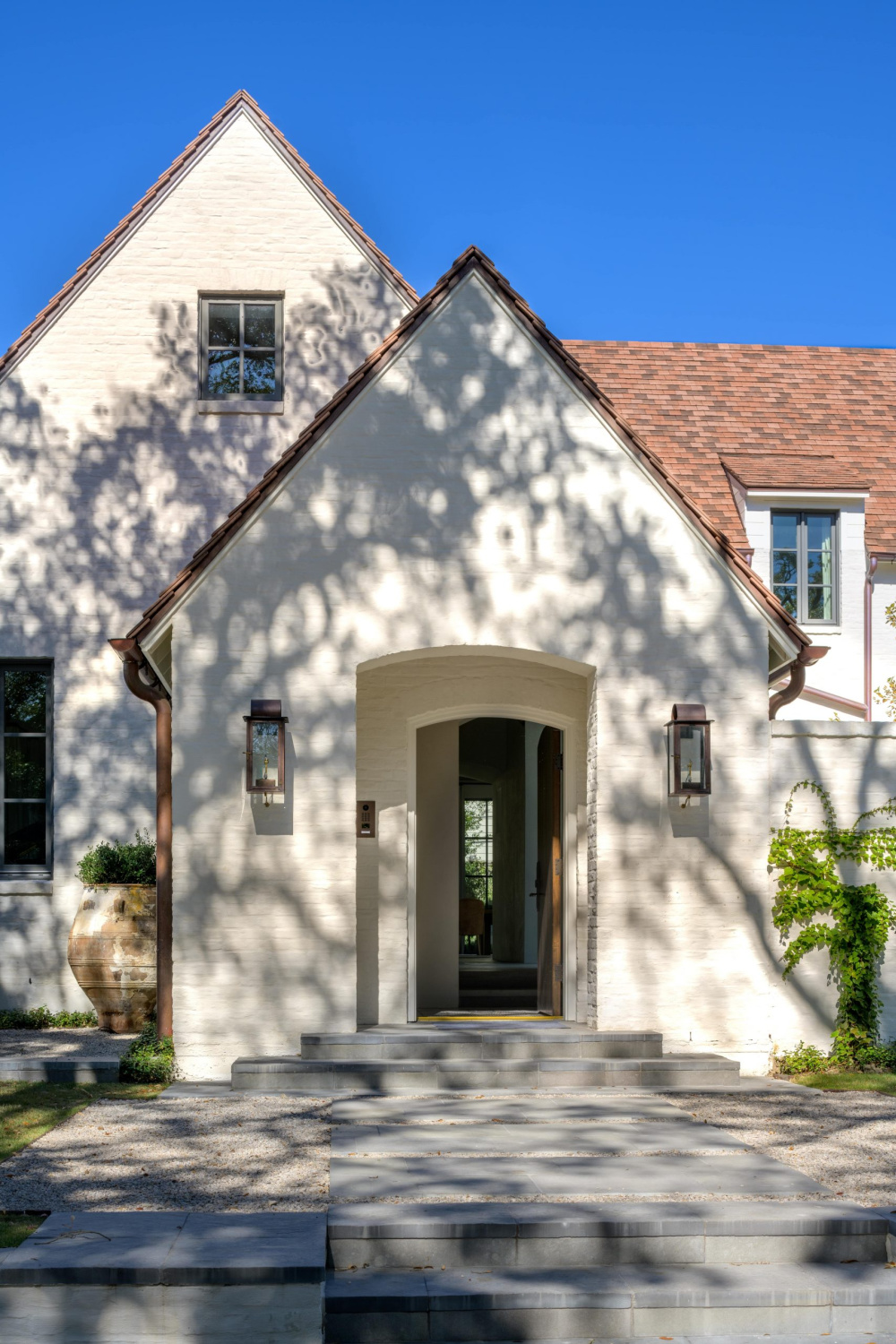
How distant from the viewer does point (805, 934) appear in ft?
36.1

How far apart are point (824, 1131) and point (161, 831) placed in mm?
5467

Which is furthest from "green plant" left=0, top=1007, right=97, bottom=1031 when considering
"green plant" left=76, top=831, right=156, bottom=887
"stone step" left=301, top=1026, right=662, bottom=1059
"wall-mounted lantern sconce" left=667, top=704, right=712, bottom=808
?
"wall-mounted lantern sconce" left=667, top=704, right=712, bottom=808

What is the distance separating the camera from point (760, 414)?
60.4ft

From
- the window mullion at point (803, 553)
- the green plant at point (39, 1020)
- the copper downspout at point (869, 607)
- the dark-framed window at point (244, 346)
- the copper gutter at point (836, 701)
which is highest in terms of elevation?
the dark-framed window at point (244, 346)

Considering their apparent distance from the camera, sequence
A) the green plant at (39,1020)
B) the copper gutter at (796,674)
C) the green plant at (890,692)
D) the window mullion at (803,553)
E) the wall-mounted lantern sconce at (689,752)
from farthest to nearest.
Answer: the window mullion at (803,553)
the green plant at (890,692)
the green plant at (39,1020)
the copper gutter at (796,674)
the wall-mounted lantern sconce at (689,752)

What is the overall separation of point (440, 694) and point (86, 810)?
458 centimetres

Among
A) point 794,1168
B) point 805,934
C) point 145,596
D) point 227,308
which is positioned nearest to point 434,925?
point 805,934

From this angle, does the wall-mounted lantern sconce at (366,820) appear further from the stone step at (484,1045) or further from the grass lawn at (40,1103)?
the grass lawn at (40,1103)

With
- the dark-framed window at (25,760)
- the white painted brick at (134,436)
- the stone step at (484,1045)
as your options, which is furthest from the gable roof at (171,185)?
the stone step at (484,1045)

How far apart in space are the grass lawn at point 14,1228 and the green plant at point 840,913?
641cm

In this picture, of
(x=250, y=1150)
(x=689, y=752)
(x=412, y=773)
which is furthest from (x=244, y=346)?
(x=250, y=1150)

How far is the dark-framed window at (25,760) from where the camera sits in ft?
47.8

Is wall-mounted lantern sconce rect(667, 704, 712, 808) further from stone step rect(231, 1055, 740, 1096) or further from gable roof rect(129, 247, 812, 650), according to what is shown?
stone step rect(231, 1055, 740, 1096)

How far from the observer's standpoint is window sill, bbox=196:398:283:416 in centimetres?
1474
